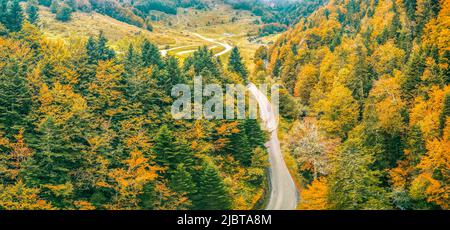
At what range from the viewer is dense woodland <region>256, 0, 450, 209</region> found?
55281mm

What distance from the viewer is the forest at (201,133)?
174 ft

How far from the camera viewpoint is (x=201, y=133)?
69750mm

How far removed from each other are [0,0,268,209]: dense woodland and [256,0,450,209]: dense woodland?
13.4m

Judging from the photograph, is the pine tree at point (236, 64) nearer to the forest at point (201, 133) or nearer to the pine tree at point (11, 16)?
the forest at point (201, 133)

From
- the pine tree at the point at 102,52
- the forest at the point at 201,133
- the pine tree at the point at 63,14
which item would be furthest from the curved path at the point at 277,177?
the pine tree at the point at 63,14

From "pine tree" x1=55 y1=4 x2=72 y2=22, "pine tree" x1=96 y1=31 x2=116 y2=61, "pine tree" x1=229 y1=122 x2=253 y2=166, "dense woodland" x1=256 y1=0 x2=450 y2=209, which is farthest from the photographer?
"pine tree" x1=55 y1=4 x2=72 y2=22

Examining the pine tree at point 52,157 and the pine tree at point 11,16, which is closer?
the pine tree at point 52,157

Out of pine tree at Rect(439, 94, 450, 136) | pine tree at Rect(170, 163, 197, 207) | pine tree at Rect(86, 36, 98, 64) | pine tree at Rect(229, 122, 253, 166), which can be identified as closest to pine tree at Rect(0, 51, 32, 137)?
pine tree at Rect(86, 36, 98, 64)

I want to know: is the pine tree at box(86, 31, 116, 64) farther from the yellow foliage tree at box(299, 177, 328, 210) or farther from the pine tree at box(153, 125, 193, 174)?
the yellow foliage tree at box(299, 177, 328, 210)

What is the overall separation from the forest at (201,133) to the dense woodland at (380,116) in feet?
Answer: 0.91

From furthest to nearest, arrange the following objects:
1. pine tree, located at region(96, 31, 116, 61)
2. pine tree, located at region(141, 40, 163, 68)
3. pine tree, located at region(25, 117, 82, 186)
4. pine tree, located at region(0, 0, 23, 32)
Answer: pine tree, located at region(141, 40, 163, 68), pine tree, located at region(0, 0, 23, 32), pine tree, located at region(96, 31, 116, 61), pine tree, located at region(25, 117, 82, 186)

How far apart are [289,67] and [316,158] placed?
206 ft
